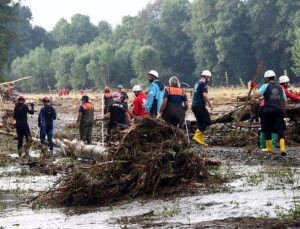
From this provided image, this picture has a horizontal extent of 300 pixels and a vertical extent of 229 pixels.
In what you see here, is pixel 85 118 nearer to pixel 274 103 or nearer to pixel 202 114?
pixel 202 114

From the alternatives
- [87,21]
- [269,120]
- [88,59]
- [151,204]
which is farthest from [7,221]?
[87,21]

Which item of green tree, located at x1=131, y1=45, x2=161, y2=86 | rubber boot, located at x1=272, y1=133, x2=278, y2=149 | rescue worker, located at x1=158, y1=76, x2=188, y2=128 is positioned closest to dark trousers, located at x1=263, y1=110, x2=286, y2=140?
rubber boot, located at x1=272, y1=133, x2=278, y2=149

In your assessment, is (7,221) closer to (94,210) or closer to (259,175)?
(94,210)

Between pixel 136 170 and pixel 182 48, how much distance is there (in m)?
96.2

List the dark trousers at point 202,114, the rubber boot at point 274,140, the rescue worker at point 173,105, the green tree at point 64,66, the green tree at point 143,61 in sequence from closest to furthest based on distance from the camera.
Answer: the rescue worker at point 173,105, the rubber boot at point 274,140, the dark trousers at point 202,114, the green tree at point 143,61, the green tree at point 64,66

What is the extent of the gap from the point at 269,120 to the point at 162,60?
8853 centimetres

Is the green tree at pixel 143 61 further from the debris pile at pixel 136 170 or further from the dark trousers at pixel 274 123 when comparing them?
the debris pile at pixel 136 170

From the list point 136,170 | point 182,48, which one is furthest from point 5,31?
point 136,170

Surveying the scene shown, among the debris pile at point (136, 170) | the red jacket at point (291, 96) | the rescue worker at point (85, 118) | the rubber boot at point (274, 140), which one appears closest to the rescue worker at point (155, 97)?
the rubber boot at point (274, 140)

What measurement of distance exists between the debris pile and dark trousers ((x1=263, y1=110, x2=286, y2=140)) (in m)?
4.22

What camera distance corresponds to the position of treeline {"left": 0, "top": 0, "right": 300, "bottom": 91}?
87.4 m

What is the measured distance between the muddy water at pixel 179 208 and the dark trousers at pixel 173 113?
312 centimetres

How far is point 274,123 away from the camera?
15.1m

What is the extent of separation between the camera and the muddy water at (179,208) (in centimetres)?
856
